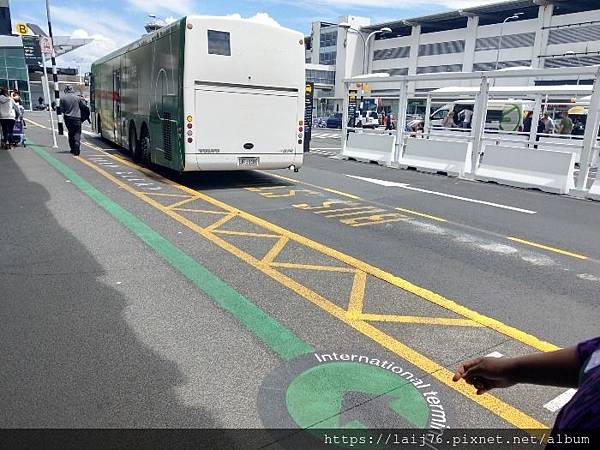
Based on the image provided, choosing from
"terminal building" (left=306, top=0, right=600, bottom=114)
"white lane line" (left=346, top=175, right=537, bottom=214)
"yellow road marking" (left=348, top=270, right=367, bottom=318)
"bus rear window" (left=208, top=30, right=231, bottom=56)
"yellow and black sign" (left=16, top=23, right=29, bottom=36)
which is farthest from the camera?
"terminal building" (left=306, top=0, right=600, bottom=114)

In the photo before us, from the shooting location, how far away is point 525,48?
5919 centimetres

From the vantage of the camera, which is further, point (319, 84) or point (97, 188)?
point (319, 84)

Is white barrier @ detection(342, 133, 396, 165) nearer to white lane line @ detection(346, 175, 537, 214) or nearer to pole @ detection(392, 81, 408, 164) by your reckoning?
pole @ detection(392, 81, 408, 164)

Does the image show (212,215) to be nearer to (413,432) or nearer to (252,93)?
(252,93)

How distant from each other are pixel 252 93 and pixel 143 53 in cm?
368

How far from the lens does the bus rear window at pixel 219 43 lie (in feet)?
30.9

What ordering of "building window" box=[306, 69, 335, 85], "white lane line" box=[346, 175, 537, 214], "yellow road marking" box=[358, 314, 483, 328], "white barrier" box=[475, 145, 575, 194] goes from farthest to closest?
1. "building window" box=[306, 69, 335, 85]
2. "white barrier" box=[475, 145, 575, 194]
3. "white lane line" box=[346, 175, 537, 214]
4. "yellow road marking" box=[358, 314, 483, 328]

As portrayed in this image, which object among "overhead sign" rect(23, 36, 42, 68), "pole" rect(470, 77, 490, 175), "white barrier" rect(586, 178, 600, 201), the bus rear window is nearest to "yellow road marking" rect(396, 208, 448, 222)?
the bus rear window

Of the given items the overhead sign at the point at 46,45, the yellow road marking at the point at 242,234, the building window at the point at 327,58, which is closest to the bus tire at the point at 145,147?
the yellow road marking at the point at 242,234

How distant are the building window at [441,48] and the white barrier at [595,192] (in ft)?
207

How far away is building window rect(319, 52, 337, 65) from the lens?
8688 cm

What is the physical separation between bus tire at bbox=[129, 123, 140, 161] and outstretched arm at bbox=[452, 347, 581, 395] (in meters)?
12.8

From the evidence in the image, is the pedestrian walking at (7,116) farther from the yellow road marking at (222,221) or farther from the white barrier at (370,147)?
the white barrier at (370,147)

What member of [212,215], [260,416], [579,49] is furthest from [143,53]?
[579,49]
